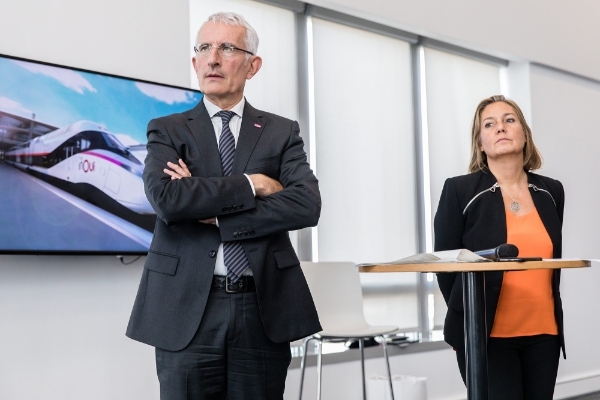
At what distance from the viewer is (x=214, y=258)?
185 centimetres

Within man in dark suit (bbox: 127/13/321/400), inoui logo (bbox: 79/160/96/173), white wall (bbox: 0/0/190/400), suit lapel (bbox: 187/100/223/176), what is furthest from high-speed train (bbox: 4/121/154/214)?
suit lapel (bbox: 187/100/223/176)

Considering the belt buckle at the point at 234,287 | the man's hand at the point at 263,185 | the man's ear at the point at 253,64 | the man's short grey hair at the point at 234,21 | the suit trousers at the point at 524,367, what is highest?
the man's short grey hair at the point at 234,21

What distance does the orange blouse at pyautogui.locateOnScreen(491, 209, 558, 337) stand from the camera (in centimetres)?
227

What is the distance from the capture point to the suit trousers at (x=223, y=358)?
70.9 inches

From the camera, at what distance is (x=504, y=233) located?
2.34 m

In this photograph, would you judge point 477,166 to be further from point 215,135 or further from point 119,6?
point 119,6

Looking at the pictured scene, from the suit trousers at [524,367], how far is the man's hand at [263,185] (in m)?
0.90

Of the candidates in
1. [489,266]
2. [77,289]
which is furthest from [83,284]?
[489,266]

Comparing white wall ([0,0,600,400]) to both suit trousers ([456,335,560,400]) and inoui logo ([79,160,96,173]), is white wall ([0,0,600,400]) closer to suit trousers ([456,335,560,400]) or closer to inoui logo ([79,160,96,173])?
inoui logo ([79,160,96,173])

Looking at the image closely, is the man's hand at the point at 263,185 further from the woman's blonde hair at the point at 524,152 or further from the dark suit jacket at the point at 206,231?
the woman's blonde hair at the point at 524,152

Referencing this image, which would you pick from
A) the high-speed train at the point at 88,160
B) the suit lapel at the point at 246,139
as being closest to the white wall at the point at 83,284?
the high-speed train at the point at 88,160

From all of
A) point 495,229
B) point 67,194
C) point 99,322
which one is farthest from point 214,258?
point 99,322

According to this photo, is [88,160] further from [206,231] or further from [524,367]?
[524,367]

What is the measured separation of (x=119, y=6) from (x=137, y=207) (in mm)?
1069
